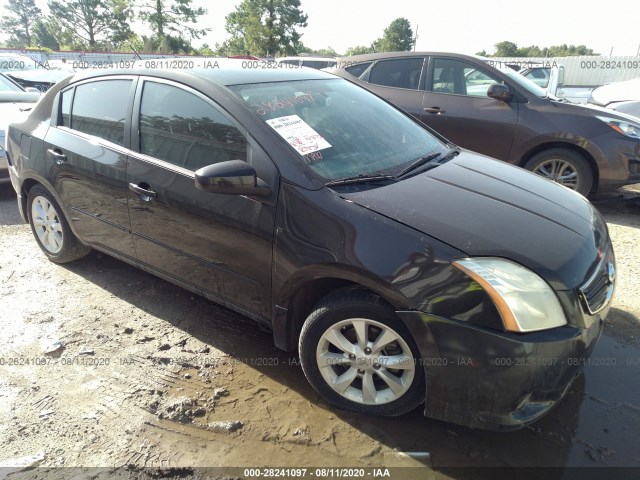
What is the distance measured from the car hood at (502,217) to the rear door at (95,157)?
67.9 inches

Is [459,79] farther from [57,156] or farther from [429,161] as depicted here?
[57,156]

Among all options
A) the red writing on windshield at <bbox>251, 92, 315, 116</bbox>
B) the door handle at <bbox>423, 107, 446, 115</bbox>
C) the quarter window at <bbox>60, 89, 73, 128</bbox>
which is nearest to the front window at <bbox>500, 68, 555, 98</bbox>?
the door handle at <bbox>423, 107, 446, 115</bbox>

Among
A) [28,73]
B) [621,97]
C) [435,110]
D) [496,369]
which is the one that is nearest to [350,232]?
[496,369]

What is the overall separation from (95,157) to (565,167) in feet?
15.5

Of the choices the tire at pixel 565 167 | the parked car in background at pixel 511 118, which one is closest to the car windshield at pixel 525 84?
the parked car in background at pixel 511 118

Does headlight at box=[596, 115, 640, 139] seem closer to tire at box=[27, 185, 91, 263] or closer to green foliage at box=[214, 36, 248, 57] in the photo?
tire at box=[27, 185, 91, 263]

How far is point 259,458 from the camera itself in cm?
215

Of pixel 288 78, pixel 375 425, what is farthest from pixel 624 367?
pixel 288 78

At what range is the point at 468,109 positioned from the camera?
559 centimetres

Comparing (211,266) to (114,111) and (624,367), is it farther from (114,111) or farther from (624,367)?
(624,367)

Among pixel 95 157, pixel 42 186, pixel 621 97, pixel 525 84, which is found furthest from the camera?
pixel 621 97

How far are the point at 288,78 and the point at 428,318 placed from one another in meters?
1.88

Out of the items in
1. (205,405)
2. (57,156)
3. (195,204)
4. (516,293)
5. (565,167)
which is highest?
(57,156)

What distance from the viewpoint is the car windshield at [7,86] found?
7.38 metres
